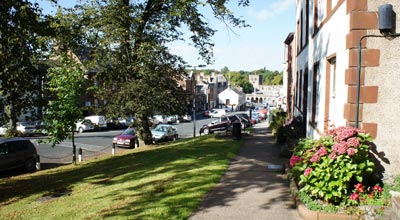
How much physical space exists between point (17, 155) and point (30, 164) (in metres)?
0.93

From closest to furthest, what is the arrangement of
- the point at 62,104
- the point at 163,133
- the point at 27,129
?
the point at 62,104 < the point at 163,133 < the point at 27,129

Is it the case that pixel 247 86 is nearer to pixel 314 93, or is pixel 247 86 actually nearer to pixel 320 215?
pixel 314 93

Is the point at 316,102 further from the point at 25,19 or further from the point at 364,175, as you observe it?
the point at 25,19

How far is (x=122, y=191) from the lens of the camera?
30.0 ft

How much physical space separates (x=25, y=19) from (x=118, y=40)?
7.15 m

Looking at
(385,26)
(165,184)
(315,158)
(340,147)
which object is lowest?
(165,184)

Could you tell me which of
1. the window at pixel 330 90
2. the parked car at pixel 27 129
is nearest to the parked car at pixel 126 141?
the parked car at pixel 27 129

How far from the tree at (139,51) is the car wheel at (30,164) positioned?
15.9 ft

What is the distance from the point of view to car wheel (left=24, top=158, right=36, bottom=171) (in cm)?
1738

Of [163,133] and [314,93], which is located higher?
[314,93]

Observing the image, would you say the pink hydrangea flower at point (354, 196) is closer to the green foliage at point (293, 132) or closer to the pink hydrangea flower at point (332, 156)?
the pink hydrangea flower at point (332, 156)

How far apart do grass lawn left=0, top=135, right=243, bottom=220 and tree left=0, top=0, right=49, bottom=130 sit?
3.29m

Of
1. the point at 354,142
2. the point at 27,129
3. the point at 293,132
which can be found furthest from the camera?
the point at 27,129

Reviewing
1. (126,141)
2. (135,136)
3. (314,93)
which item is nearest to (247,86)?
(135,136)
